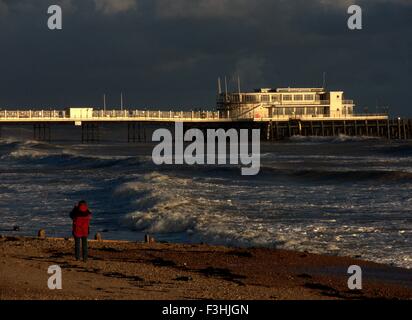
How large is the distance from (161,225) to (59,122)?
2332 inches

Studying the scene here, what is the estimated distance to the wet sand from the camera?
41.8ft

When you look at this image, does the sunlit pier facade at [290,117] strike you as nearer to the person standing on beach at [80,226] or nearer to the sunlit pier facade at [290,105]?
the sunlit pier facade at [290,105]

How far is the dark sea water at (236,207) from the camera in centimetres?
2016

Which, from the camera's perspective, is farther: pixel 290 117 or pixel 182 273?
pixel 290 117

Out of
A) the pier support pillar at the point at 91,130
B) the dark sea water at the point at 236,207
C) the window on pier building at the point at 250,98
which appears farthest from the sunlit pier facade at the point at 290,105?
the dark sea water at the point at 236,207

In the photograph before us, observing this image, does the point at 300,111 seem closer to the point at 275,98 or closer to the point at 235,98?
the point at 275,98

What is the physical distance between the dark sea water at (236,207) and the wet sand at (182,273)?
1.30 m

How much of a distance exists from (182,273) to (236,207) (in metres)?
11.4

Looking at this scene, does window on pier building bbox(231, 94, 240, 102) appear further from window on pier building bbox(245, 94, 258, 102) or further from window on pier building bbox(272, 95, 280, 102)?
window on pier building bbox(272, 95, 280, 102)

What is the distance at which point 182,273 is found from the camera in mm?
15234

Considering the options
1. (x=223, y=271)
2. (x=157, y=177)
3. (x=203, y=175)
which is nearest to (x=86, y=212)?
(x=223, y=271)
